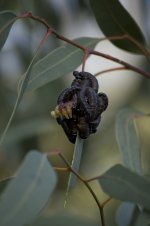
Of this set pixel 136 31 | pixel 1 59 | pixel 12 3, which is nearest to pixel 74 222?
pixel 136 31

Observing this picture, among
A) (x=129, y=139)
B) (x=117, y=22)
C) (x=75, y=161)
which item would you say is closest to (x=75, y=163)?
(x=75, y=161)

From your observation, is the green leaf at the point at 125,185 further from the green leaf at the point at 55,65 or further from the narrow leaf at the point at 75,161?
the green leaf at the point at 55,65

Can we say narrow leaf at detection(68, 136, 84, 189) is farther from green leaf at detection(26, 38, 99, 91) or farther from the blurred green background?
the blurred green background

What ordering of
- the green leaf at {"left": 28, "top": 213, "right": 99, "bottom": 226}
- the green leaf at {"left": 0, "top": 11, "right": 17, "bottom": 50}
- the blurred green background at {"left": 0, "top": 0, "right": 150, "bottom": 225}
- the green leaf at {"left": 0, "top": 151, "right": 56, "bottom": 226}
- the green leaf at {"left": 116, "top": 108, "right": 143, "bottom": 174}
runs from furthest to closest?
the blurred green background at {"left": 0, "top": 0, "right": 150, "bottom": 225} → the green leaf at {"left": 116, "top": 108, "right": 143, "bottom": 174} → the green leaf at {"left": 0, "top": 11, "right": 17, "bottom": 50} → the green leaf at {"left": 28, "top": 213, "right": 99, "bottom": 226} → the green leaf at {"left": 0, "top": 151, "right": 56, "bottom": 226}

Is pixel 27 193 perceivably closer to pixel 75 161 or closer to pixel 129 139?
pixel 75 161

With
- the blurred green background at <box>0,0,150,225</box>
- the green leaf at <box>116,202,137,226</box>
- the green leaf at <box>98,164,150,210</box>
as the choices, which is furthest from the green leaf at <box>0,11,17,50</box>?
the blurred green background at <box>0,0,150,225</box>
